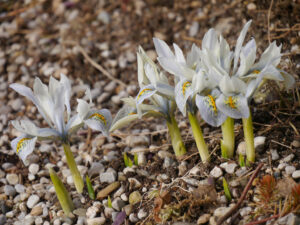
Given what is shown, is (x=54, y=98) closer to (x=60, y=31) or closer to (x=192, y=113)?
(x=192, y=113)

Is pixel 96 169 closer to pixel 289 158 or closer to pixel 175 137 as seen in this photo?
pixel 175 137

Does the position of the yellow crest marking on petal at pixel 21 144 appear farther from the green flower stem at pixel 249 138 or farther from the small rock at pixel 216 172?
the green flower stem at pixel 249 138

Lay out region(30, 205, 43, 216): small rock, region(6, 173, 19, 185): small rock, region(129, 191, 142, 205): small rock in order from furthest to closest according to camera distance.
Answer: region(6, 173, 19, 185): small rock < region(30, 205, 43, 216): small rock < region(129, 191, 142, 205): small rock

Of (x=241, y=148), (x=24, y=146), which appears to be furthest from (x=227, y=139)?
(x=24, y=146)

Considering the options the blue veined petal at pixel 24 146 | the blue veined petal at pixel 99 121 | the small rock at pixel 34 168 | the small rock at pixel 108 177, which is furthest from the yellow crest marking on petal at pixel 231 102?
the small rock at pixel 34 168

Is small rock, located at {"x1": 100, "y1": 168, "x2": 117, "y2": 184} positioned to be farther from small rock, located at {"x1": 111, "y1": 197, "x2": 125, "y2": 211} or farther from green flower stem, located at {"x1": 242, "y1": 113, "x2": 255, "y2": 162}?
green flower stem, located at {"x1": 242, "y1": 113, "x2": 255, "y2": 162}

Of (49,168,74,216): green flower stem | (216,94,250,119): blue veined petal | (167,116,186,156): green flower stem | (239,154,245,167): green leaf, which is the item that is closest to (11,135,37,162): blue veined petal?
(49,168,74,216): green flower stem
